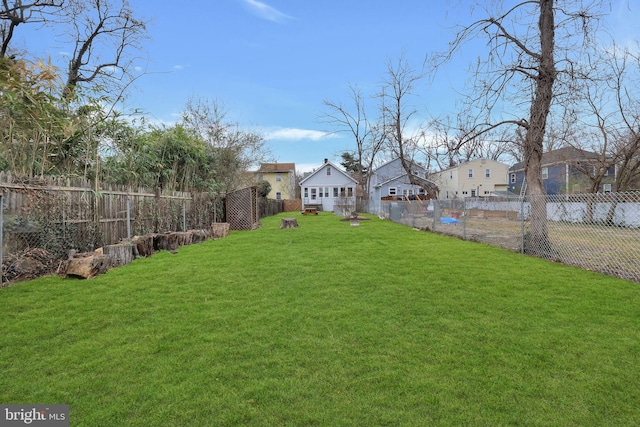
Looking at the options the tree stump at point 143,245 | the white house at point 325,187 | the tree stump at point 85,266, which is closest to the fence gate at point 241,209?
the tree stump at point 143,245

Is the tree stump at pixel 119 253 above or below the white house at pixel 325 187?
below

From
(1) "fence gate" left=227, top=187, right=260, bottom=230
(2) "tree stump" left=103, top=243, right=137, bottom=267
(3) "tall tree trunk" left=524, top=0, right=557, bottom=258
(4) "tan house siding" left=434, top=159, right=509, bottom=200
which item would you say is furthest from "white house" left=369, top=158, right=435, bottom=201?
(2) "tree stump" left=103, top=243, right=137, bottom=267

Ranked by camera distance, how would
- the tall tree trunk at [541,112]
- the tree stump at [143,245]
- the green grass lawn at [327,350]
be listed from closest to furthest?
the green grass lawn at [327,350]
the tree stump at [143,245]
the tall tree trunk at [541,112]

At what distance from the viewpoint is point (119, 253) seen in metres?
6.38

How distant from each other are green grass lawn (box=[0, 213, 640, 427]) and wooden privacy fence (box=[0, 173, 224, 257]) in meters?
1.19

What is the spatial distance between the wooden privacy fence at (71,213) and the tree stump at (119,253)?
781mm

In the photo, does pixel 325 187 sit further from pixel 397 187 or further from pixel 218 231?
pixel 218 231

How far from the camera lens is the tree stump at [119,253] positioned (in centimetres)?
627

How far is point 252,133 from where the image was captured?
65.1 feet

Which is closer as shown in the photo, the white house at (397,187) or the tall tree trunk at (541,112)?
the tall tree trunk at (541,112)

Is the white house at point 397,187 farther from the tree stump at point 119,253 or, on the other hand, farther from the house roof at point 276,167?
the tree stump at point 119,253

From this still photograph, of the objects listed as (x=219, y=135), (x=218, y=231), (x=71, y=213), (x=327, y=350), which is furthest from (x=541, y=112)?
(x=219, y=135)

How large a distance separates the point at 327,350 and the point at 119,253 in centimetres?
540

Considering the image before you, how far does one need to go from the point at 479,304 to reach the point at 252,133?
1801 cm
